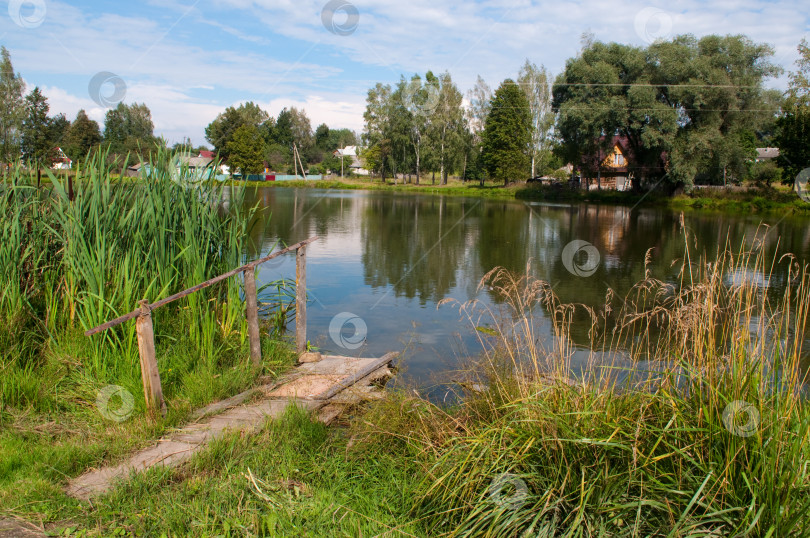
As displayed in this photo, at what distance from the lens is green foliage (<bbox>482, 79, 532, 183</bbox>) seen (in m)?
52.6

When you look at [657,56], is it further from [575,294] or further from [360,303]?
[360,303]

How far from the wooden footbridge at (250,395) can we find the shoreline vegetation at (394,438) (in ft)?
0.48

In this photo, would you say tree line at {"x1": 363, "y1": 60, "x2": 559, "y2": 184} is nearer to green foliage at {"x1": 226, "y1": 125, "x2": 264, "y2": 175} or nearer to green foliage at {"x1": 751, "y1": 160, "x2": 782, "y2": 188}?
green foliage at {"x1": 226, "y1": 125, "x2": 264, "y2": 175}

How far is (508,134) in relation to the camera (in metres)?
53.1

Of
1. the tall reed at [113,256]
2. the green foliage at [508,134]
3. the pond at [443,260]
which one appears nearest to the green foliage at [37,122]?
the pond at [443,260]

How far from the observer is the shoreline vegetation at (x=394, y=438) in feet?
9.16

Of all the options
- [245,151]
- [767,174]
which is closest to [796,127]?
[767,174]

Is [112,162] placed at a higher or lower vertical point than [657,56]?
lower

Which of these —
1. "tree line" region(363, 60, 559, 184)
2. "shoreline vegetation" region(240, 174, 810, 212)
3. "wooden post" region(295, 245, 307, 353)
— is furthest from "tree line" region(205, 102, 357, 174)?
"wooden post" region(295, 245, 307, 353)

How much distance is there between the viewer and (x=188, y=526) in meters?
3.02

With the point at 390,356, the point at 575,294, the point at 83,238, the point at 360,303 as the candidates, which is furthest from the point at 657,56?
the point at 83,238

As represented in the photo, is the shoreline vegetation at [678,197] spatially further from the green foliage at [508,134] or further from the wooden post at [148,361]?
the wooden post at [148,361]

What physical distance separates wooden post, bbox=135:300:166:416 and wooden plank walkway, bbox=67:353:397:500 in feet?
0.94

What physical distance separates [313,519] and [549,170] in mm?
62117
